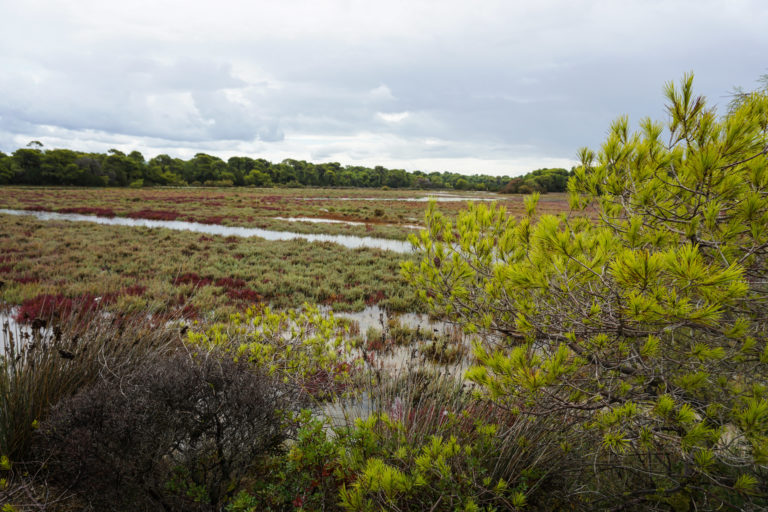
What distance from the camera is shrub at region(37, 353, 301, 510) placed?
233 cm

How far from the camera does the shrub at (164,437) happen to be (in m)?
2.33

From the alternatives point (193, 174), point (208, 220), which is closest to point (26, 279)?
point (208, 220)

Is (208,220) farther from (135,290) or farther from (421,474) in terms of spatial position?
(421,474)

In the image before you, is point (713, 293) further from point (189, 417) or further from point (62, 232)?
point (62, 232)

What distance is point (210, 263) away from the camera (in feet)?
42.4

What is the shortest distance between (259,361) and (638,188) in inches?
155

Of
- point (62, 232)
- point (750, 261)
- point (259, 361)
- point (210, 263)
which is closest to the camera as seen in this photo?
point (750, 261)

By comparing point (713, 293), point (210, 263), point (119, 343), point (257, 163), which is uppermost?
point (257, 163)

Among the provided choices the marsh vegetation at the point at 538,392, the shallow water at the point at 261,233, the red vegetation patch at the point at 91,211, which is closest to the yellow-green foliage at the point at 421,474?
the marsh vegetation at the point at 538,392

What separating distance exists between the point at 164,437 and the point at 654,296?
10.4 feet

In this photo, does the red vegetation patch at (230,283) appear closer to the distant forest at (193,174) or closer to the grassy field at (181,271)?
the grassy field at (181,271)

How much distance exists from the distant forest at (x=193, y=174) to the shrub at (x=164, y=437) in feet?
94.8

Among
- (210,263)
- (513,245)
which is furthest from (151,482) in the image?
(210,263)

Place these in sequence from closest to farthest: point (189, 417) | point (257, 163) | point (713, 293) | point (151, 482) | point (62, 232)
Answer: point (713, 293), point (151, 482), point (189, 417), point (62, 232), point (257, 163)
